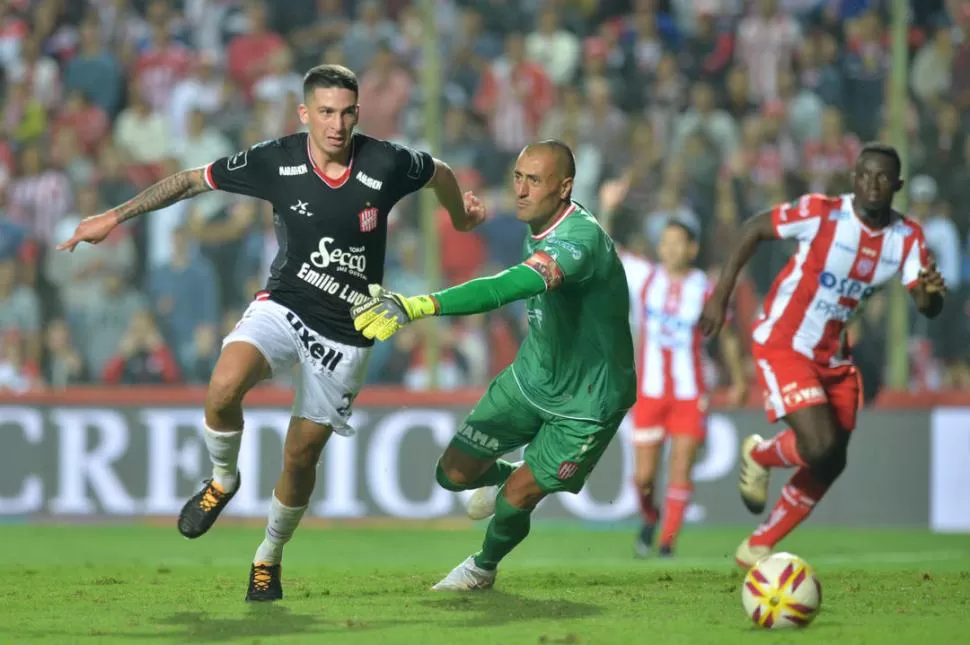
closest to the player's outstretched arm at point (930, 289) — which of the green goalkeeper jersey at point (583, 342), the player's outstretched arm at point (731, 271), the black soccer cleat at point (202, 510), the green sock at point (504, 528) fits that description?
the player's outstretched arm at point (731, 271)

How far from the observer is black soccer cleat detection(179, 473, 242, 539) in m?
8.02

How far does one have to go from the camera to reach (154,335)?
14.9 metres

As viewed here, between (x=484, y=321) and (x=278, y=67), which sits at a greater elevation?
(x=278, y=67)

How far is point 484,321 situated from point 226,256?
2625 mm

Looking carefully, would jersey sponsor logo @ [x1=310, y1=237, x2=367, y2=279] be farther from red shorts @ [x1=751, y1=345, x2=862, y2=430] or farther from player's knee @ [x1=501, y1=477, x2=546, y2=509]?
red shorts @ [x1=751, y1=345, x2=862, y2=430]

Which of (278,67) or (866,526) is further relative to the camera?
(278,67)

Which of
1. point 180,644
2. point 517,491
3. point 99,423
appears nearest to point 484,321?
point 99,423

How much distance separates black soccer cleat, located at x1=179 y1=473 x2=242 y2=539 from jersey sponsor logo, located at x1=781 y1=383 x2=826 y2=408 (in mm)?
3595

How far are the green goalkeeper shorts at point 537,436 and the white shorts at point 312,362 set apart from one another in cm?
78

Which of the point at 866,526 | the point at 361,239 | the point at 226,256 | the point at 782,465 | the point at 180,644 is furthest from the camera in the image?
the point at 226,256

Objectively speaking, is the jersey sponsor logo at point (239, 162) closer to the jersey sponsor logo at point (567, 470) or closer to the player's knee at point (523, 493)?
the player's knee at point (523, 493)

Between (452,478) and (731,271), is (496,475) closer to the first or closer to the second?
(452,478)

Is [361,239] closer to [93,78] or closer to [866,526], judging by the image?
[866,526]

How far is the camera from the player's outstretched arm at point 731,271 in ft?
31.3
